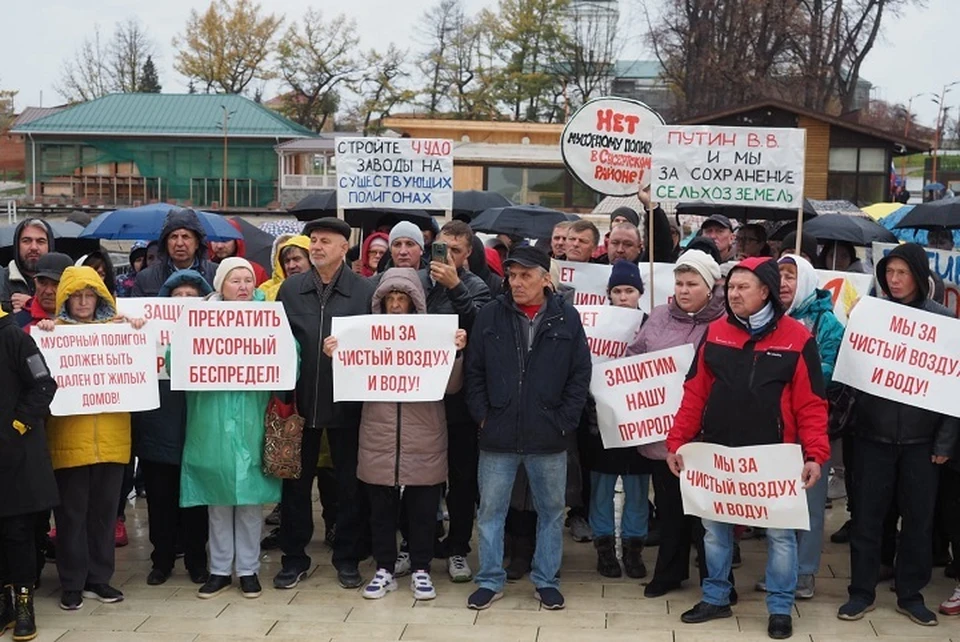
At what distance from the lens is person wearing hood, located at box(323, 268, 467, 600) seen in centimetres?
707

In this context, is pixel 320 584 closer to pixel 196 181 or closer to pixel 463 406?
pixel 463 406

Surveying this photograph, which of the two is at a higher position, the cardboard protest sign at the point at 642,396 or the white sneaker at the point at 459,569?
the cardboard protest sign at the point at 642,396

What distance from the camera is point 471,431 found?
7488mm

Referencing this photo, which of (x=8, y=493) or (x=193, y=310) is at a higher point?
(x=193, y=310)

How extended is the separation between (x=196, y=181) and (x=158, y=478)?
5740 cm

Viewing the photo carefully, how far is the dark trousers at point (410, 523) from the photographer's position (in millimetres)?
7211

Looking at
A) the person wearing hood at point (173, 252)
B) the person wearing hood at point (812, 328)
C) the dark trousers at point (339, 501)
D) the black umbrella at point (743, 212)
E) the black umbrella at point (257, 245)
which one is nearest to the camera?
the person wearing hood at point (812, 328)

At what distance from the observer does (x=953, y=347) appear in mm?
6625

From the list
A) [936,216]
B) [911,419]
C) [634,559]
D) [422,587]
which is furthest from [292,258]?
[936,216]

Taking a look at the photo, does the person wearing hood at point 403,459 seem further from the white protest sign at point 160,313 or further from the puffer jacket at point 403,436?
the white protest sign at point 160,313

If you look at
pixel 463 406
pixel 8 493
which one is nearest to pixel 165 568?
pixel 8 493

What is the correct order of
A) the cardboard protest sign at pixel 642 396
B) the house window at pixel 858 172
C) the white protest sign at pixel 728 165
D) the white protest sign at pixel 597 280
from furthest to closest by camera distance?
the house window at pixel 858 172 < the white protest sign at pixel 728 165 < the white protest sign at pixel 597 280 < the cardboard protest sign at pixel 642 396

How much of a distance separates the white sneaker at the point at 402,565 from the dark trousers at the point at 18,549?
2118 millimetres

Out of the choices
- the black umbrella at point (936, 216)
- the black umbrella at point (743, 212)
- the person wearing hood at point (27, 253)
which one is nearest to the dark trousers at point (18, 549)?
the person wearing hood at point (27, 253)
